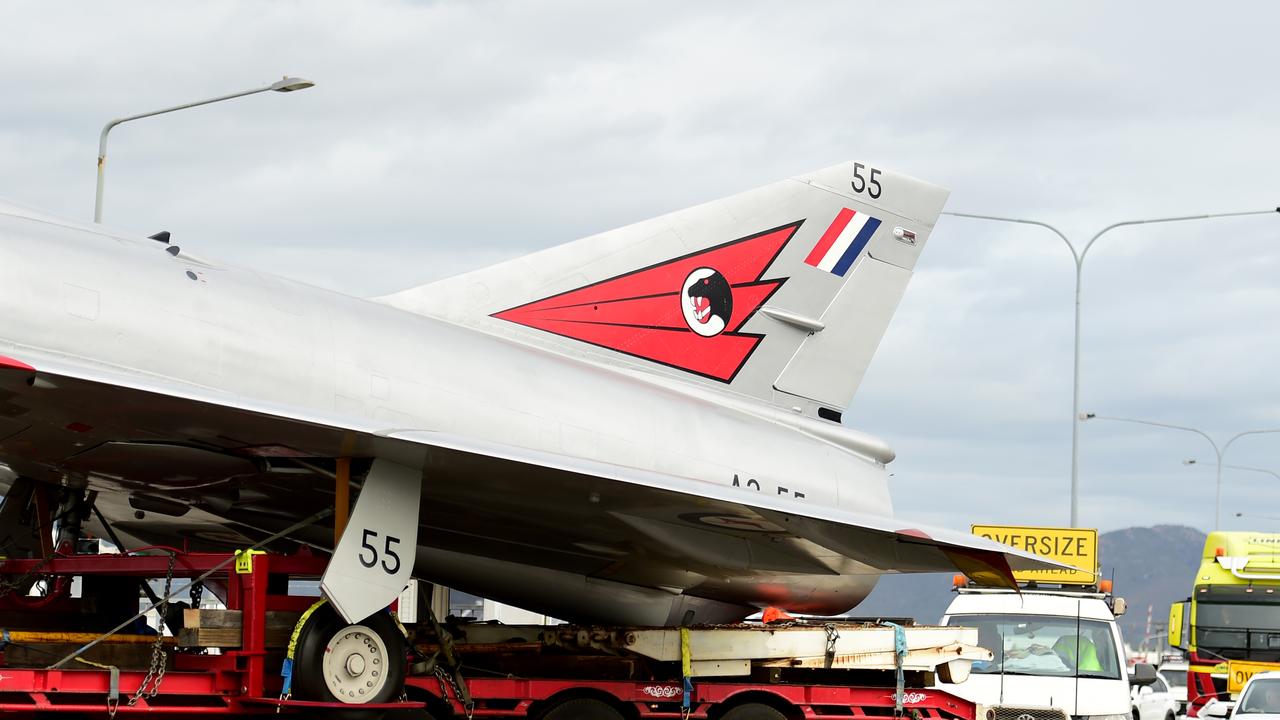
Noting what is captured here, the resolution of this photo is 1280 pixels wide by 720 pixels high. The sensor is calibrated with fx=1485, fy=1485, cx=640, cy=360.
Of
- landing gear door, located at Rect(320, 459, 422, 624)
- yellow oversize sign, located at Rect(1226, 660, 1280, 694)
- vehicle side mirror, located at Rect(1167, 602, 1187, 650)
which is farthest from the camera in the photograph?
vehicle side mirror, located at Rect(1167, 602, 1187, 650)

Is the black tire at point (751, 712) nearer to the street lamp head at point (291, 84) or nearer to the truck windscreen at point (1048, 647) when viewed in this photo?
the truck windscreen at point (1048, 647)

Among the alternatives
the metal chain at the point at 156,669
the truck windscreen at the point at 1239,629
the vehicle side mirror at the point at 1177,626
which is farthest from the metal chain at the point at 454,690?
the vehicle side mirror at the point at 1177,626

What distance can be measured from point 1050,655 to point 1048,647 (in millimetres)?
108

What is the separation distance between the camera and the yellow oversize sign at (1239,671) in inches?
803

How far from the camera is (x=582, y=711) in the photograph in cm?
1052

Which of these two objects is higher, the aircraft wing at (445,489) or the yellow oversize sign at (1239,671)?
the aircraft wing at (445,489)

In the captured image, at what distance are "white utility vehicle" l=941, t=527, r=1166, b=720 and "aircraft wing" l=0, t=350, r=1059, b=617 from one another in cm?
193

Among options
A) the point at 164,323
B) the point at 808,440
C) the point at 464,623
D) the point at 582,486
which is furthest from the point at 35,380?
the point at 808,440

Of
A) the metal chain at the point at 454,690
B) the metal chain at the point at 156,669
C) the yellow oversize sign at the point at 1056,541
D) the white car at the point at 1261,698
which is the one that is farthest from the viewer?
the yellow oversize sign at the point at 1056,541

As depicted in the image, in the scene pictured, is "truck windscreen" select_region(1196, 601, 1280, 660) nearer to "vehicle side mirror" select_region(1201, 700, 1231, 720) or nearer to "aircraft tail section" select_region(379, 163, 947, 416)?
"vehicle side mirror" select_region(1201, 700, 1231, 720)

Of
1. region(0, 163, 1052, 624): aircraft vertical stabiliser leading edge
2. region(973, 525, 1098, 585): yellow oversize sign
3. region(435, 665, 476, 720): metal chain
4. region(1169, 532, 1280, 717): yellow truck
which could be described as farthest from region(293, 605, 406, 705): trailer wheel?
region(1169, 532, 1280, 717): yellow truck

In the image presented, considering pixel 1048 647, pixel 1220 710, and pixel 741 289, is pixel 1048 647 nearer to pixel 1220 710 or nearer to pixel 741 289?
pixel 1220 710

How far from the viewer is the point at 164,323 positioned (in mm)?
8758

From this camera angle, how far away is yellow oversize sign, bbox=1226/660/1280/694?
20.4 meters
